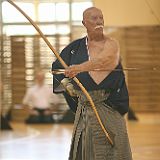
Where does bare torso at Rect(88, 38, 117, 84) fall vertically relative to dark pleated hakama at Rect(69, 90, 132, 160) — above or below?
above

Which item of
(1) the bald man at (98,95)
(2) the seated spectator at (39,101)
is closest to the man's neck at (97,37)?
(1) the bald man at (98,95)

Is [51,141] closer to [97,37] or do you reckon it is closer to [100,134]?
[100,134]

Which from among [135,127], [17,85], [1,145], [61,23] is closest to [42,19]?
[61,23]

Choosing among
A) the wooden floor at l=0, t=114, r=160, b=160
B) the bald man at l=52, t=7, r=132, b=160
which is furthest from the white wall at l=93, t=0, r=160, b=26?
the bald man at l=52, t=7, r=132, b=160

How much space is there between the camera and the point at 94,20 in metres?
2.34

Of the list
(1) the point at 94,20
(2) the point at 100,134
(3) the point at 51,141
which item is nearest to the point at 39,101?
(3) the point at 51,141

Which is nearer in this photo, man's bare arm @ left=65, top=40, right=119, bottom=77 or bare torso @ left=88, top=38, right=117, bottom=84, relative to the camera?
man's bare arm @ left=65, top=40, right=119, bottom=77

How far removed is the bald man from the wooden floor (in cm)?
177

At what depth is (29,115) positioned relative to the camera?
7863mm

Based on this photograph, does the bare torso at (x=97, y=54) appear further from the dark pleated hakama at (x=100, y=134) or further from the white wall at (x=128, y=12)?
the white wall at (x=128, y=12)

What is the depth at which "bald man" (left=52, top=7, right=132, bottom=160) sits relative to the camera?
7.74ft

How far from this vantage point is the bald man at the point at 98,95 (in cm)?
236

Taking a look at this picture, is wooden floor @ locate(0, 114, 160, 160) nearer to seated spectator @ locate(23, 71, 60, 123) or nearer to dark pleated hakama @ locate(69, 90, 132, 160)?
seated spectator @ locate(23, 71, 60, 123)

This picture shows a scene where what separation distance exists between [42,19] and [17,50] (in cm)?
73
